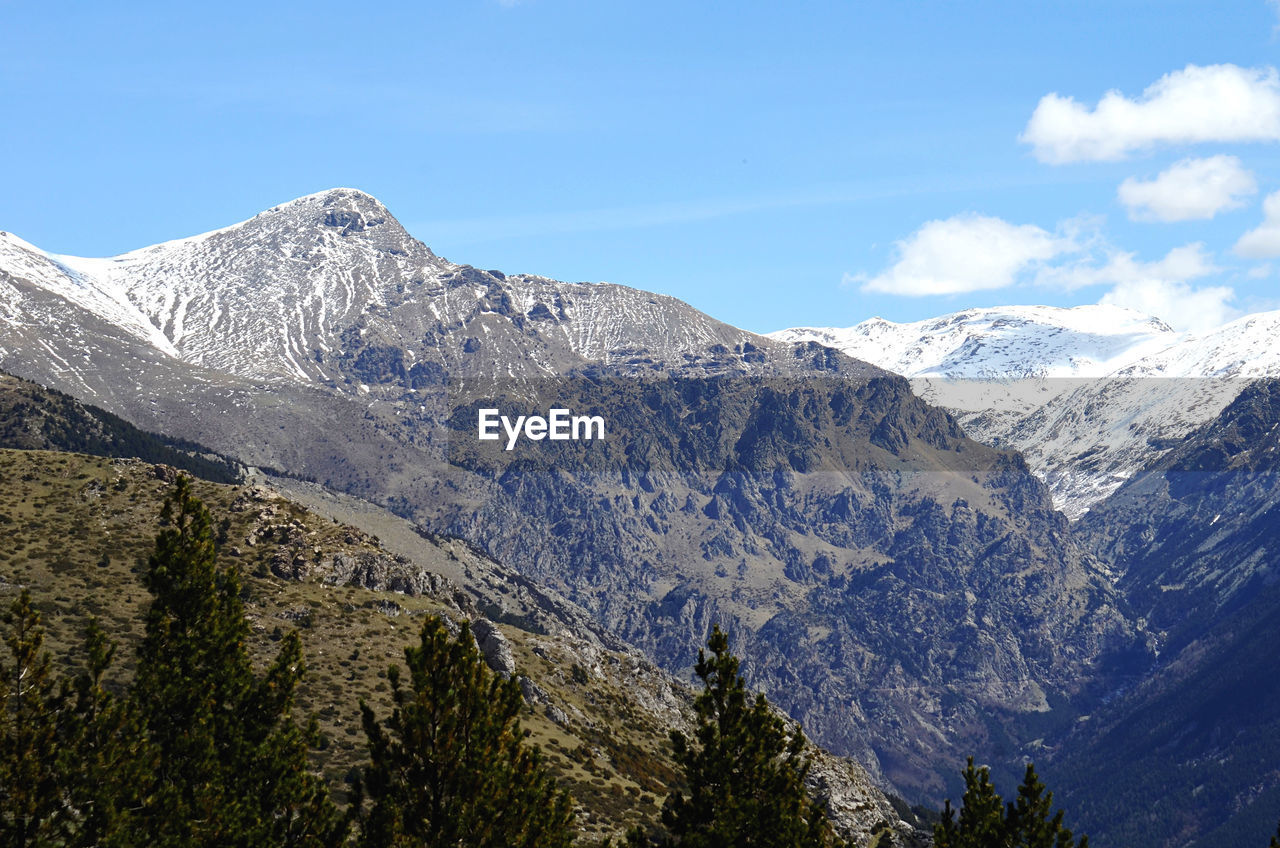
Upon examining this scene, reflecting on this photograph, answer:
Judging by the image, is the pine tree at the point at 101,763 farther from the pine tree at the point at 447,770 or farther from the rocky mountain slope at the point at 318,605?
the rocky mountain slope at the point at 318,605

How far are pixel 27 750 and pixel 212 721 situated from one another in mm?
12383

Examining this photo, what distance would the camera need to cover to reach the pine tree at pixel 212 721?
180ft

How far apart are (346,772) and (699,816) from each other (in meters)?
63.7

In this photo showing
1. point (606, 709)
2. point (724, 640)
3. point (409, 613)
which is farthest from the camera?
point (606, 709)

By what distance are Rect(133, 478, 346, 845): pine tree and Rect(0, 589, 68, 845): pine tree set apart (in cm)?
510

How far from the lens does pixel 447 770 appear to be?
2041 inches

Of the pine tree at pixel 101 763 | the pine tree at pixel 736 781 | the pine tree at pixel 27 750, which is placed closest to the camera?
the pine tree at pixel 27 750

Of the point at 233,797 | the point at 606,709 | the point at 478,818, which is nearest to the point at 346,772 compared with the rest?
the point at 233,797

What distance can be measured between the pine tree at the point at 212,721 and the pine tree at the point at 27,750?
16.7ft

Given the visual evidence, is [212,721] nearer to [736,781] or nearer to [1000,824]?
[736,781]

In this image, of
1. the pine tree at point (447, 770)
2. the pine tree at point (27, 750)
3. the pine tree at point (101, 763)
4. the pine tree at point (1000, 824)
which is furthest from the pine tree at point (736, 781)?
the pine tree at point (27, 750)

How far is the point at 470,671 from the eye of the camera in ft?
172

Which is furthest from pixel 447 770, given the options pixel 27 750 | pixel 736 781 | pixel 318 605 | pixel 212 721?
pixel 318 605

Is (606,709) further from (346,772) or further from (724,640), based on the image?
(724,640)
